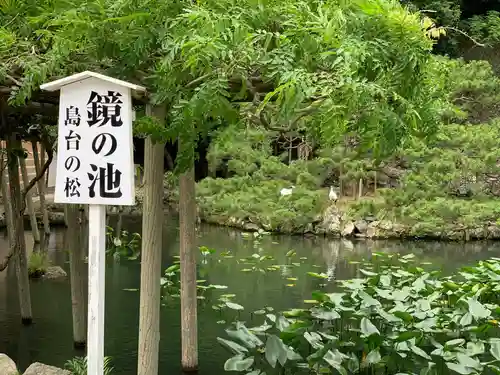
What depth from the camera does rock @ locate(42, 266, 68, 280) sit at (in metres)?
8.23

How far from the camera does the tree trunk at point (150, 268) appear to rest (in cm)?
383

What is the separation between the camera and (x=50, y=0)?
3420 millimetres

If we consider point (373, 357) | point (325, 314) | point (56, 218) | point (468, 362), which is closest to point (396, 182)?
point (56, 218)

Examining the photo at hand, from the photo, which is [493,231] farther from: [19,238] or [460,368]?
[19,238]

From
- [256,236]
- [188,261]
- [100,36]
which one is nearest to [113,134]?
[100,36]

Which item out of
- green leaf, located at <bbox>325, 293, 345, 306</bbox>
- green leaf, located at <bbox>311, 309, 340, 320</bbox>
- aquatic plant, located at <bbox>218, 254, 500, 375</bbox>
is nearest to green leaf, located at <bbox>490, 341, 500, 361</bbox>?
aquatic plant, located at <bbox>218, 254, 500, 375</bbox>

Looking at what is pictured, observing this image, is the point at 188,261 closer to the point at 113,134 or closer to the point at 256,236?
the point at 113,134

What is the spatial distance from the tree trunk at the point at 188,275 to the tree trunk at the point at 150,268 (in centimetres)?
105

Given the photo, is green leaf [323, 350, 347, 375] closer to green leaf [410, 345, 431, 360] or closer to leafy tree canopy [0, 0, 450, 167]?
green leaf [410, 345, 431, 360]

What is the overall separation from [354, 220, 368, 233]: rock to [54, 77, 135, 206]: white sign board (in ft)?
38.0

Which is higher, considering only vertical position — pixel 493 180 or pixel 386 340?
pixel 493 180

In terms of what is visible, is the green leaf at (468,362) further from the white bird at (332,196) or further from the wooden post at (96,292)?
the white bird at (332,196)

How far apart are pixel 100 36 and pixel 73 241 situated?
2.77 metres

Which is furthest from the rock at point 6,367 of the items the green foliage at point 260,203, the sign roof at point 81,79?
the green foliage at point 260,203
